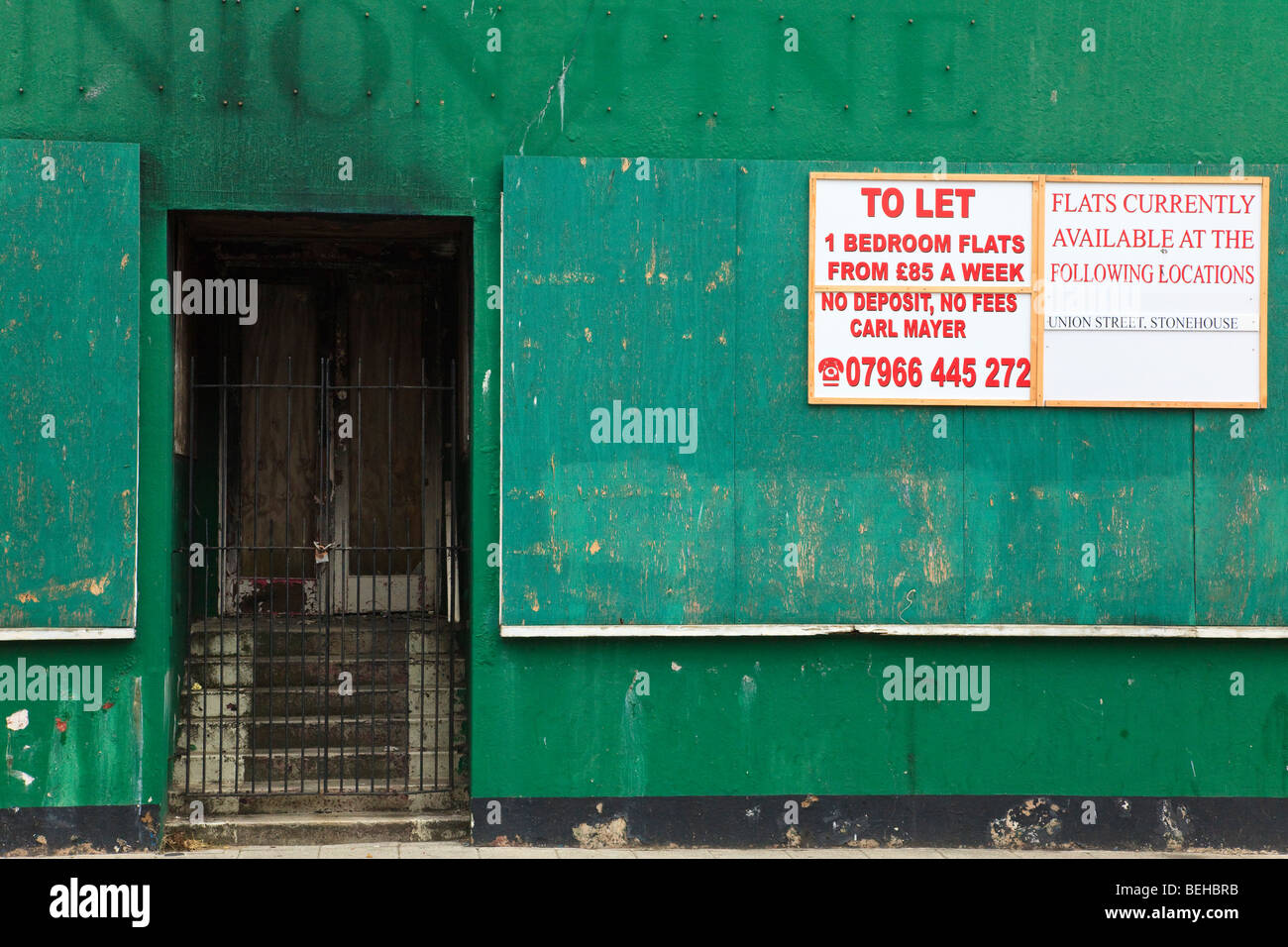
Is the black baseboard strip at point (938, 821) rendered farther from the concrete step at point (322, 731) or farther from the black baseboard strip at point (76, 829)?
the black baseboard strip at point (76, 829)

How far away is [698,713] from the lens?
22.6 ft

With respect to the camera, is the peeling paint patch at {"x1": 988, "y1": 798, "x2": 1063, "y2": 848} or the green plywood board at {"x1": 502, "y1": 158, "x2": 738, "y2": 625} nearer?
the green plywood board at {"x1": 502, "y1": 158, "x2": 738, "y2": 625}

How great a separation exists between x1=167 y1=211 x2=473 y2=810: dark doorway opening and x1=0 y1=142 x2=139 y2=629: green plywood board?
1.44ft

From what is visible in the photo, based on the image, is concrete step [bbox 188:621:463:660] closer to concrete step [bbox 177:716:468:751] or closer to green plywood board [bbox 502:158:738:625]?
concrete step [bbox 177:716:468:751]

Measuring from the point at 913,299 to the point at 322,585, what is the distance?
13.8ft

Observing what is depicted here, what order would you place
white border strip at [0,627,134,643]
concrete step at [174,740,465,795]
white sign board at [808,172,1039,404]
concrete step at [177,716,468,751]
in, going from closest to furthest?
white border strip at [0,627,134,643] → white sign board at [808,172,1039,404] → concrete step at [174,740,465,795] → concrete step at [177,716,468,751]

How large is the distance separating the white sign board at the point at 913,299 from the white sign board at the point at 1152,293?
0.23m

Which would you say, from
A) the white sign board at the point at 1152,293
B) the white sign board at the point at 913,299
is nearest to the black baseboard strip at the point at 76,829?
the white sign board at the point at 913,299

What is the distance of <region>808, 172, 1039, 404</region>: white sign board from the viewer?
22.7 feet

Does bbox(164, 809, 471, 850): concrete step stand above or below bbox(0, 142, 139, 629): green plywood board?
below

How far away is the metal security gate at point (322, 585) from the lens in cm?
720

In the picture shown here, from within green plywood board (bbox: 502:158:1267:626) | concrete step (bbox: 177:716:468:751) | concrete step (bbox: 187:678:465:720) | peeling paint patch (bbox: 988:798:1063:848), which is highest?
green plywood board (bbox: 502:158:1267:626)

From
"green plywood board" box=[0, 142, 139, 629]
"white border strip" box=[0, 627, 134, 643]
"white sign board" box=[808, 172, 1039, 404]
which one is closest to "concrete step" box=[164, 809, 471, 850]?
"white border strip" box=[0, 627, 134, 643]

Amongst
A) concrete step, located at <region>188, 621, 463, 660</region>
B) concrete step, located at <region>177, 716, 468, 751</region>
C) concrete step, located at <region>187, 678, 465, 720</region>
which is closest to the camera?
concrete step, located at <region>177, 716, 468, 751</region>
